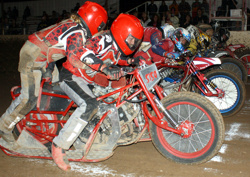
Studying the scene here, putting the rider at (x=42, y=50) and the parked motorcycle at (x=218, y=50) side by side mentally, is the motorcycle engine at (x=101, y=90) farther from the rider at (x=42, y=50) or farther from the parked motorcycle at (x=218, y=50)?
the parked motorcycle at (x=218, y=50)

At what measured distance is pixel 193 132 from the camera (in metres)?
3.59

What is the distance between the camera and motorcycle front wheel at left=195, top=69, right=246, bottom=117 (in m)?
5.46

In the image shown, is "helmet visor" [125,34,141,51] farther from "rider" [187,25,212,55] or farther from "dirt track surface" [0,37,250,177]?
"rider" [187,25,212,55]

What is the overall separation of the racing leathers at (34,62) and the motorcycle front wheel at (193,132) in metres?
1.48

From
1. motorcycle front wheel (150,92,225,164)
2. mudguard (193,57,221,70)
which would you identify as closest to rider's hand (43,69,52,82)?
motorcycle front wheel (150,92,225,164)

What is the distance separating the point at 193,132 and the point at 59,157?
169 cm

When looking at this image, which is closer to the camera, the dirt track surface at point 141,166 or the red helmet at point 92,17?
the dirt track surface at point 141,166

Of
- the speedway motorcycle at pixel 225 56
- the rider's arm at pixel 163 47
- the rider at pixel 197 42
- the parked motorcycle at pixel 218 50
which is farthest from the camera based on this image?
the speedway motorcycle at pixel 225 56

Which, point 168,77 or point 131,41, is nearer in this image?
point 131,41

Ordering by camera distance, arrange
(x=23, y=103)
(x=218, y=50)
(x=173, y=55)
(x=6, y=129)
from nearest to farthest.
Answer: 1. (x=23, y=103)
2. (x=6, y=129)
3. (x=173, y=55)
4. (x=218, y=50)

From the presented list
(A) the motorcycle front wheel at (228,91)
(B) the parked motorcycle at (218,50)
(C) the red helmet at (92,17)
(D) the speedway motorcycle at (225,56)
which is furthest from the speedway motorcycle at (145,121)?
(D) the speedway motorcycle at (225,56)

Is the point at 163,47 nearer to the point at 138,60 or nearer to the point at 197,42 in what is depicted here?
the point at 197,42

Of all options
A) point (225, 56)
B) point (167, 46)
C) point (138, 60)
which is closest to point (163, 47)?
point (167, 46)

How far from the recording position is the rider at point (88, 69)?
11.2ft
